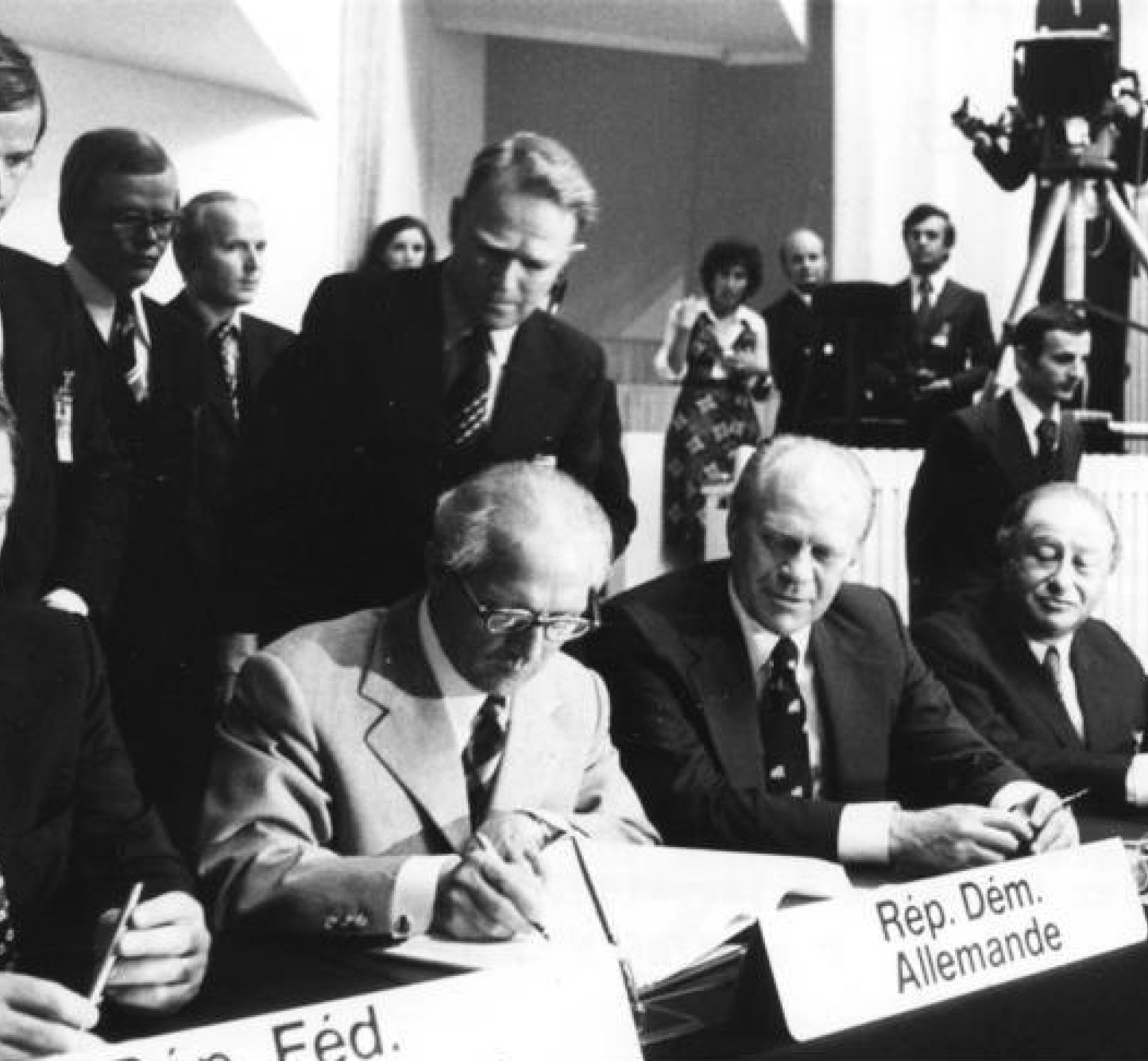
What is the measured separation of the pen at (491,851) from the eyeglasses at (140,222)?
136 cm

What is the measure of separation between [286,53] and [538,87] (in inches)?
163

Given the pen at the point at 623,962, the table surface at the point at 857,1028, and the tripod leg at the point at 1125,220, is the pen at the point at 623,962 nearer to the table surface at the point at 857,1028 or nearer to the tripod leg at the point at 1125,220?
the table surface at the point at 857,1028

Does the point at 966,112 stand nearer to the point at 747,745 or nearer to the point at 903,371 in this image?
the point at 903,371

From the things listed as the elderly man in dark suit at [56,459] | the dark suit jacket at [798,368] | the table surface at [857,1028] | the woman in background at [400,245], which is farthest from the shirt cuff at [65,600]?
the dark suit jacket at [798,368]

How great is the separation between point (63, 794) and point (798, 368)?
13.9 ft

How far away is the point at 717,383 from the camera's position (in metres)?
5.58

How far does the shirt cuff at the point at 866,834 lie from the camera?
78.0 inches

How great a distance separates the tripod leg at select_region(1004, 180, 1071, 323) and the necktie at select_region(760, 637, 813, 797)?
277cm

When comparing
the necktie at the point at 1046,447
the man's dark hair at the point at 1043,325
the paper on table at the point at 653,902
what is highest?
the man's dark hair at the point at 1043,325

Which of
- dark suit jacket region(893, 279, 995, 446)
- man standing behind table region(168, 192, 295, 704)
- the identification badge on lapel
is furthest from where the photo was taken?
dark suit jacket region(893, 279, 995, 446)

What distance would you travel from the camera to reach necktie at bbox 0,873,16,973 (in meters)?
1.42

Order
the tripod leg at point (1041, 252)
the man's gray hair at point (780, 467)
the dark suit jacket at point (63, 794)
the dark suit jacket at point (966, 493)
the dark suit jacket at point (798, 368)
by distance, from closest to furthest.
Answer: the dark suit jacket at point (63, 794) → the man's gray hair at point (780, 467) → the dark suit jacket at point (966, 493) → the tripod leg at point (1041, 252) → the dark suit jacket at point (798, 368)

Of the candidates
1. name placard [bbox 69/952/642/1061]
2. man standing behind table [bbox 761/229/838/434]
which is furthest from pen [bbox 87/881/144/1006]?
man standing behind table [bbox 761/229/838/434]

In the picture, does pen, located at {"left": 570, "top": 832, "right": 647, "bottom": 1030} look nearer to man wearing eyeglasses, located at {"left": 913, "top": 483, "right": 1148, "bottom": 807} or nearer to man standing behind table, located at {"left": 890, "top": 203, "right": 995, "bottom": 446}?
man wearing eyeglasses, located at {"left": 913, "top": 483, "right": 1148, "bottom": 807}
